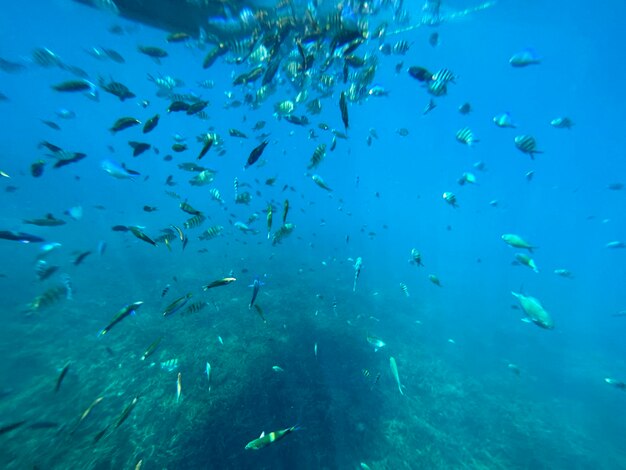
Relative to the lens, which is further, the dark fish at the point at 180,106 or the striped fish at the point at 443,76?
the striped fish at the point at 443,76

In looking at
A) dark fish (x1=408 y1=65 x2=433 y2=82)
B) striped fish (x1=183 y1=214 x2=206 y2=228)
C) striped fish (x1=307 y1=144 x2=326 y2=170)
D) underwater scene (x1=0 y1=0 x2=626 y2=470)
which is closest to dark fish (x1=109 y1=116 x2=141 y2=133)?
underwater scene (x1=0 y1=0 x2=626 y2=470)

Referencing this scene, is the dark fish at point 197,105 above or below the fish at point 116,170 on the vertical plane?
above

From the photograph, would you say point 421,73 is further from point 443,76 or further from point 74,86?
point 74,86

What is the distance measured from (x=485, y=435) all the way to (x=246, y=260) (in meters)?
19.1

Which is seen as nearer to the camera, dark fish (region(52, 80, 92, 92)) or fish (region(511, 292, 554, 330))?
dark fish (region(52, 80, 92, 92))

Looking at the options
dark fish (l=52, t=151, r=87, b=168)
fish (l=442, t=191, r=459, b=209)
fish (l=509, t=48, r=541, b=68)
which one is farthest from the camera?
fish (l=442, t=191, r=459, b=209)

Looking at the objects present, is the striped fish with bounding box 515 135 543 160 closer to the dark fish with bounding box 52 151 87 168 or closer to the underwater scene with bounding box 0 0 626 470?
the underwater scene with bounding box 0 0 626 470

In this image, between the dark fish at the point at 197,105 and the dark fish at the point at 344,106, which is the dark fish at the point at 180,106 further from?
the dark fish at the point at 344,106

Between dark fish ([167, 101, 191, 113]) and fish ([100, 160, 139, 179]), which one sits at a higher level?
dark fish ([167, 101, 191, 113])

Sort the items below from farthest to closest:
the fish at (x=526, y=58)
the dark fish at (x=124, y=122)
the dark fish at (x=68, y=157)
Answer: the fish at (x=526, y=58) → the dark fish at (x=68, y=157) → the dark fish at (x=124, y=122)

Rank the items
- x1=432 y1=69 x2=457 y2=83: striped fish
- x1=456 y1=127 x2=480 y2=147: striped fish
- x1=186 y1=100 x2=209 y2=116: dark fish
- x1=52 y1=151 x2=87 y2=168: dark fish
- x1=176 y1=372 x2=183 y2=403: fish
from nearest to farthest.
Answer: x1=176 y1=372 x2=183 y2=403: fish
x1=52 y1=151 x2=87 y2=168: dark fish
x1=186 y1=100 x2=209 y2=116: dark fish
x1=432 y1=69 x2=457 y2=83: striped fish
x1=456 y1=127 x2=480 y2=147: striped fish

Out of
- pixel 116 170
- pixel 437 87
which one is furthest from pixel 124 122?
pixel 437 87

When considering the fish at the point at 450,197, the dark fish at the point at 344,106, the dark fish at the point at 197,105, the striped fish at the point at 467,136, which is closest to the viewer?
the dark fish at the point at 344,106

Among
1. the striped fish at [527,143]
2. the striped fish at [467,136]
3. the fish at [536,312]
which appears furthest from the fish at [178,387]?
the striped fish at [527,143]
